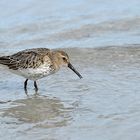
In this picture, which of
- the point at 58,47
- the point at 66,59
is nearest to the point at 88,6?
the point at 58,47

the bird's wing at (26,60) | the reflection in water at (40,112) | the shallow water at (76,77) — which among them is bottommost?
the reflection in water at (40,112)

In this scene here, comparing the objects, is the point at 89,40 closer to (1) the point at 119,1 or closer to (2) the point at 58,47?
(2) the point at 58,47

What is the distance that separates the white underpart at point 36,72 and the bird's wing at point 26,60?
0.06 meters

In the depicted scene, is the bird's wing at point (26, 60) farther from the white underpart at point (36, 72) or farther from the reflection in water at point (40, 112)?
the reflection in water at point (40, 112)

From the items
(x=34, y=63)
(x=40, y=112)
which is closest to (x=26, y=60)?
(x=34, y=63)

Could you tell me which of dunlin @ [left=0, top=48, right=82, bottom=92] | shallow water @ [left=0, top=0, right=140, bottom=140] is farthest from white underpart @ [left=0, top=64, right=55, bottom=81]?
shallow water @ [left=0, top=0, right=140, bottom=140]

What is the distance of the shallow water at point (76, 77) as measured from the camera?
7504mm

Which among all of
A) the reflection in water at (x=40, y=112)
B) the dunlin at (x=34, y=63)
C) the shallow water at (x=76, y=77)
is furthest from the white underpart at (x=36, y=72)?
the reflection in water at (x=40, y=112)

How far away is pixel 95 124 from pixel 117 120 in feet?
1.07

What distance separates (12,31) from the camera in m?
13.6

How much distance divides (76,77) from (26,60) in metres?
1.13

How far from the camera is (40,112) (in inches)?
331

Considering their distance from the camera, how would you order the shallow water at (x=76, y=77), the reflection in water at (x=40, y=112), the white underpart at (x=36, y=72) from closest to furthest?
the shallow water at (x=76, y=77) < the reflection in water at (x=40, y=112) < the white underpart at (x=36, y=72)

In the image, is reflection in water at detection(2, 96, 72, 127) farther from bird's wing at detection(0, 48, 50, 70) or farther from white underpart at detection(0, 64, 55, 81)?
bird's wing at detection(0, 48, 50, 70)
